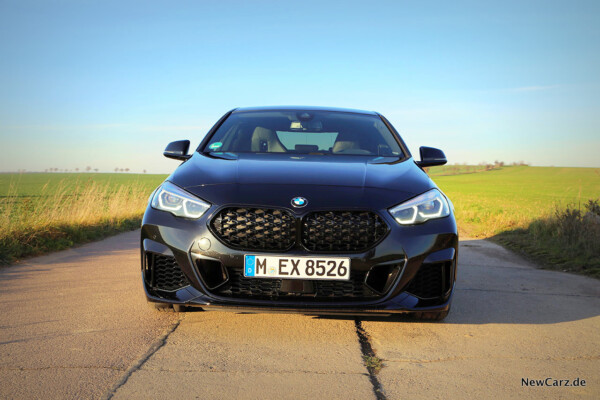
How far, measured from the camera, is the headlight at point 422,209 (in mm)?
3169

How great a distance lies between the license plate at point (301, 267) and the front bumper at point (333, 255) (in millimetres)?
41

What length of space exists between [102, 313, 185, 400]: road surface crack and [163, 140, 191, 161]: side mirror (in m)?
1.43

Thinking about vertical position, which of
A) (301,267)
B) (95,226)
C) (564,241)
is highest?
(301,267)

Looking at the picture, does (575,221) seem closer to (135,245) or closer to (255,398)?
(135,245)

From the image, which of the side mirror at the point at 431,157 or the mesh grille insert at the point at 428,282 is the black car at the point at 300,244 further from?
the side mirror at the point at 431,157

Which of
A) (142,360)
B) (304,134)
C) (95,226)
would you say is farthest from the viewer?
(95,226)

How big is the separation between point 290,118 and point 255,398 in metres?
3.05

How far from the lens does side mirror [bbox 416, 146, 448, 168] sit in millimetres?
4520

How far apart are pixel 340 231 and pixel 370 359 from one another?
0.73m

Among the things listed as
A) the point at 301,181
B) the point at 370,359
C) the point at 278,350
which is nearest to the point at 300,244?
the point at 301,181

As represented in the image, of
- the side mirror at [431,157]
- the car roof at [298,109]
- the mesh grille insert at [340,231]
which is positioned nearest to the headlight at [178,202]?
the mesh grille insert at [340,231]

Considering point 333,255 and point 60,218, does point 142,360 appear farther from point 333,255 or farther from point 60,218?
point 60,218

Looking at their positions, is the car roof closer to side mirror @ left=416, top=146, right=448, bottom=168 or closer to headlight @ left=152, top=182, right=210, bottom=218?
side mirror @ left=416, top=146, right=448, bottom=168

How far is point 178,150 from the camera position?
179 inches
